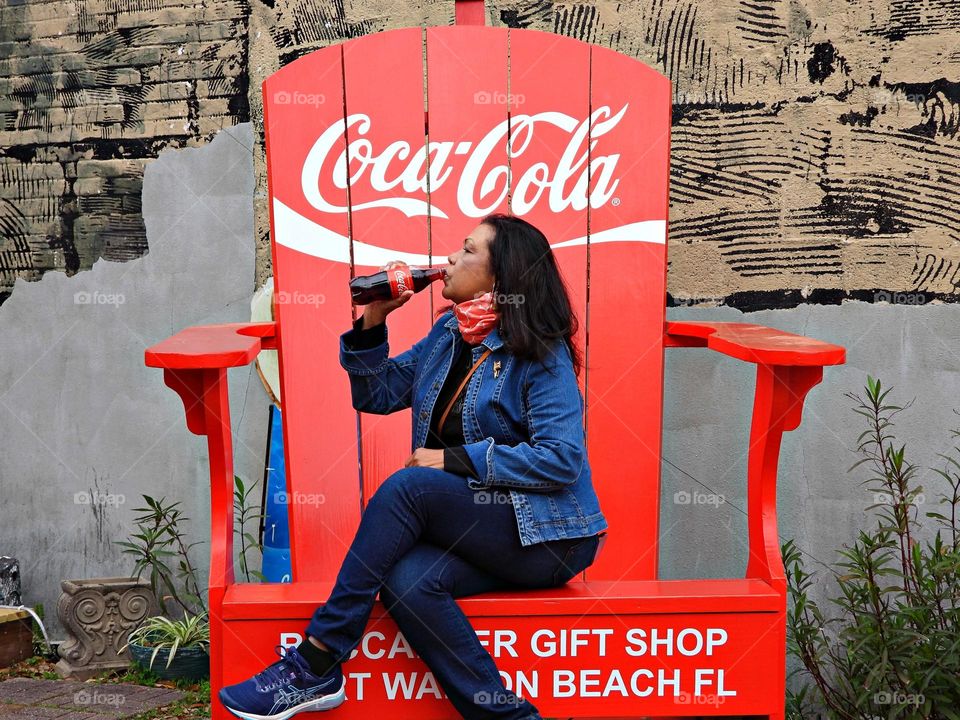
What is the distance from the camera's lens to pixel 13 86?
134 inches

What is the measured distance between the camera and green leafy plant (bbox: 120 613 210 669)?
294 cm

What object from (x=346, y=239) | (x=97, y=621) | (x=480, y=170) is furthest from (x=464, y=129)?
(x=97, y=621)

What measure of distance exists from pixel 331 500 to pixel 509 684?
2.41ft

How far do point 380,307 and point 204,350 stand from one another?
38 centimetres

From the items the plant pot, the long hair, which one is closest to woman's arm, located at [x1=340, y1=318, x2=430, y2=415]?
the long hair

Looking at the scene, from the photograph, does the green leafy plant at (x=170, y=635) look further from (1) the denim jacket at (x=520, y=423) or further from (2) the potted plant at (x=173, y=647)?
(1) the denim jacket at (x=520, y=423)

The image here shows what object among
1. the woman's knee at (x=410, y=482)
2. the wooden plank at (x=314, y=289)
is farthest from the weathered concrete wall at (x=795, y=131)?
the woman's knee at (x=410, y=482)

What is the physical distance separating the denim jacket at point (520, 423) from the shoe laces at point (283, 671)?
0.44m

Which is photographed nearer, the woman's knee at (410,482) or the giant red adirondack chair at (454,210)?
the woman's knee at (410,482)

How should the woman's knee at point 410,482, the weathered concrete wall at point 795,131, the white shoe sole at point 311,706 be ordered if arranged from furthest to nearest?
the weathered concrete wall at point 795,131, the woman's knee at point 410,482, the white shoe sole at point 311,706

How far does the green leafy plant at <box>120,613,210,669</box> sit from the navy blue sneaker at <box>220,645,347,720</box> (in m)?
1.27

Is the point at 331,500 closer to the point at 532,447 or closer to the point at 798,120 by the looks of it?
the point at 532,447

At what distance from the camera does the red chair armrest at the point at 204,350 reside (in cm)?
183

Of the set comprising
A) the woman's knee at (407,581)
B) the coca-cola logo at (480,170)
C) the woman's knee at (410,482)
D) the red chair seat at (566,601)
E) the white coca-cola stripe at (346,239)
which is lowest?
the red chair seat at (566,601)
